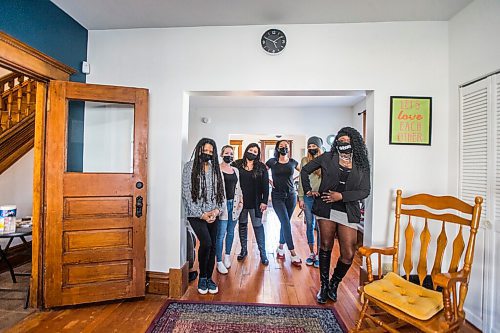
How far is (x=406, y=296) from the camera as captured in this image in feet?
5.97

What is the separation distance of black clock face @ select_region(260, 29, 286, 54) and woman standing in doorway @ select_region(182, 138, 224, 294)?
3.31 ft

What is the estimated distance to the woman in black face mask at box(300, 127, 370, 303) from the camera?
2414 millimetres

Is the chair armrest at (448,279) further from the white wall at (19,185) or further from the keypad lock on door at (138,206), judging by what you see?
the white wall at (19,185)

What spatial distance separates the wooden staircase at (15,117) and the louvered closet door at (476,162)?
4387 millimetres

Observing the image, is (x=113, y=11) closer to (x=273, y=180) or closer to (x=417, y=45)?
(x=273, y=180)

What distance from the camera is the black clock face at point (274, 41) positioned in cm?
270

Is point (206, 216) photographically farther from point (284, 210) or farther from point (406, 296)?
point (406, 296)

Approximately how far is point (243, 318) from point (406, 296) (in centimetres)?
117

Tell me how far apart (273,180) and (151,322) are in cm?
204

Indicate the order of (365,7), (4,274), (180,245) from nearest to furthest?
(365,7) < (180,245) < (4,274)

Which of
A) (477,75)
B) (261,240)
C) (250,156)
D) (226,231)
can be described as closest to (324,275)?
(261,240)

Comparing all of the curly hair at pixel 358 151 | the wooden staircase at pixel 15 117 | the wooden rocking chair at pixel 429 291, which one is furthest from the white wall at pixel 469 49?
the wooden staircase at pixel 15 117

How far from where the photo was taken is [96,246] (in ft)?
8.36

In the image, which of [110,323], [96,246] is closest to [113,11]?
[96,246]
